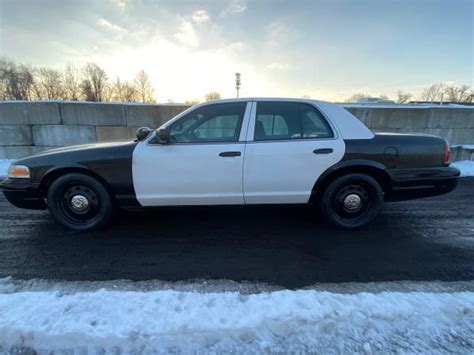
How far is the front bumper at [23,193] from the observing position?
9.64ft

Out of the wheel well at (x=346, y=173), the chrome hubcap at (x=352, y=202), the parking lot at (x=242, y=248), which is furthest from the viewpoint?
the chrome hubcap at (x=352, y=202)

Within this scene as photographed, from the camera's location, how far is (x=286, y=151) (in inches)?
113

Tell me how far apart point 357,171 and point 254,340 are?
2350 millimetres

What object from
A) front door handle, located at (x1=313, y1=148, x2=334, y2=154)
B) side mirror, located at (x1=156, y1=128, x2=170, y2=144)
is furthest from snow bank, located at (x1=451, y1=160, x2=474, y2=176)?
side mirror, located at (x1=156, y1=128, x2=170, y2=144)

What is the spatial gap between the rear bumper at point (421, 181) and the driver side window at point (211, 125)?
2.03 meters

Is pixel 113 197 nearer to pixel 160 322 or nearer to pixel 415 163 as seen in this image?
pixel 160 322

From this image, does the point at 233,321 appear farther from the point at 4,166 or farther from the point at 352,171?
the point at 4,166

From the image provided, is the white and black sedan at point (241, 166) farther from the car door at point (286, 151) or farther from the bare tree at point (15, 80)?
the bare tree at point (15, 80)

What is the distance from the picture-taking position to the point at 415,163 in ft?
9.99

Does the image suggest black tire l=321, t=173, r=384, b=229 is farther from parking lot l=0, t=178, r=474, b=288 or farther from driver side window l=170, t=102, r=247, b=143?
driver side window l=170, t=102, r=247, b=143

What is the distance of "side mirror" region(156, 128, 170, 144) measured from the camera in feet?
9.18

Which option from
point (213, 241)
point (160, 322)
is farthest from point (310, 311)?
point (213, 241)

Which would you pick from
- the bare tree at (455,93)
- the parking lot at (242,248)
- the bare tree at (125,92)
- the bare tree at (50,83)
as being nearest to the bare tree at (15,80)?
the bare tree at (50,83)

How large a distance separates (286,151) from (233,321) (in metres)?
1.87
